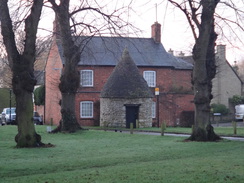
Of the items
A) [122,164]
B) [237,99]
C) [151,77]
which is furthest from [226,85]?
[122,164]

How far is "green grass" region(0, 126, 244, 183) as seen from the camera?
1162 cm

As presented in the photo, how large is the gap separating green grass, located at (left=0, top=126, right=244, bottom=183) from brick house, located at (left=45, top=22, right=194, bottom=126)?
2879cm

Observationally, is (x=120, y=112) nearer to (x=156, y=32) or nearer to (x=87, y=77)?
(x=87, y=77)

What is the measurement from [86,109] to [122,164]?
1393 inches

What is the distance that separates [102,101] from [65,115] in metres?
13.3

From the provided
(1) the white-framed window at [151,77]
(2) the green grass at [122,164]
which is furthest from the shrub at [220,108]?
(2) the green grass at [122,164]

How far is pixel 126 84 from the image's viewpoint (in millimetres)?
45156

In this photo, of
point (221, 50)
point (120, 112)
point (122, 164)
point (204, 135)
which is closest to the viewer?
point (122, 164)

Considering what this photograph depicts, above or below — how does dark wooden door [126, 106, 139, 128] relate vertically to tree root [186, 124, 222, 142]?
above

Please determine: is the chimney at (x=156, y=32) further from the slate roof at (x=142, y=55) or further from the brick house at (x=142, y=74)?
the slate roof at (x=142, y=55)

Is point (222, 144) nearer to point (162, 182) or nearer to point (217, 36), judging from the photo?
point (217, 36)

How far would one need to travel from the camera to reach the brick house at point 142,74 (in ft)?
165

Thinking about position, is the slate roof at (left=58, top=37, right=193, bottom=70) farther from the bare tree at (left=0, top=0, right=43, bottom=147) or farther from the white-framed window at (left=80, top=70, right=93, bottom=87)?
the bare tree at (left=0, top=0, right=43, bottom=147)

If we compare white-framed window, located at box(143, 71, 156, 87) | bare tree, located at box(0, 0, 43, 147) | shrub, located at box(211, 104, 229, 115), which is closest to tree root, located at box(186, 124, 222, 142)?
bare tree, located at box(0, 0, 43, 147)
